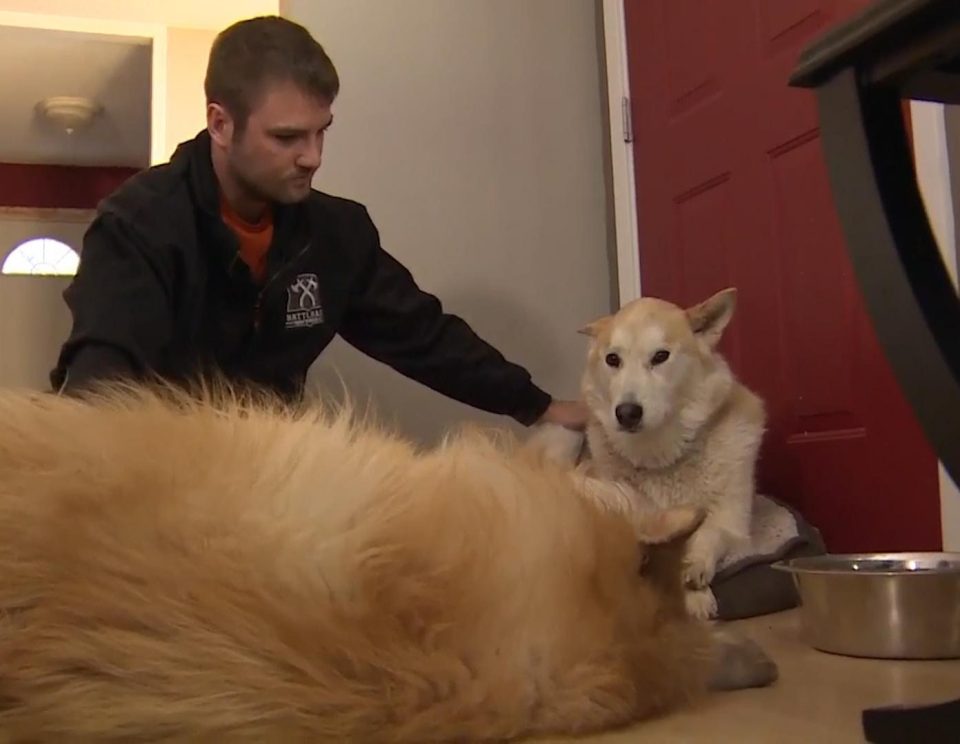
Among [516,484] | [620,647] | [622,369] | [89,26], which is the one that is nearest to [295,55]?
[622,369]

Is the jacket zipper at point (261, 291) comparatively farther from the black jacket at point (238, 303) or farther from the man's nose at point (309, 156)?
the man's nose at point (309, 156)

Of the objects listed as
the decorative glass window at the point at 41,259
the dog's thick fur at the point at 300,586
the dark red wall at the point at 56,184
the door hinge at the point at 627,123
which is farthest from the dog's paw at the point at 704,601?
the dark red wall at the point at 56,184

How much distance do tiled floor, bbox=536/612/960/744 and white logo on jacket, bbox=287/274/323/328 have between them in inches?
40.8

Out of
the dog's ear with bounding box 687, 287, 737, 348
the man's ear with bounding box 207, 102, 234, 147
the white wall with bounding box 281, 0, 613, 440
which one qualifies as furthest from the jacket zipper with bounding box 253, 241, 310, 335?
the dog's ear with bounding box 687, 287, 737, 348

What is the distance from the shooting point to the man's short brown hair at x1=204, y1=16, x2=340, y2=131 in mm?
1863

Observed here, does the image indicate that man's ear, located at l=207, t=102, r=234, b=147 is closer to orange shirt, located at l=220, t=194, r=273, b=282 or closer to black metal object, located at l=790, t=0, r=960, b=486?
orange shirt, located at l=220, t=194, r=273, b=282

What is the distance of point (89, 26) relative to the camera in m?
4.02

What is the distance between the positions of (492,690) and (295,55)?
→ 1371 mm

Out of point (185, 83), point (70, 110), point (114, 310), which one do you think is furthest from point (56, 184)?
point (114, 310)

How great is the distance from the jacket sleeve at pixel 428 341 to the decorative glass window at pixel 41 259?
3920 mm

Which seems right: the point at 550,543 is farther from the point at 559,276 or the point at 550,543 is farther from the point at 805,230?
the point at 559,276

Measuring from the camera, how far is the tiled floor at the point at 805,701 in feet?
3.13

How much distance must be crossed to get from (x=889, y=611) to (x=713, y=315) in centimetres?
87

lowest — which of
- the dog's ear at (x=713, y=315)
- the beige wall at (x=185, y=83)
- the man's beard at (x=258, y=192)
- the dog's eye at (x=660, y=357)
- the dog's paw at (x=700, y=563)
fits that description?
the dog's paw at (x=700, y=563)
